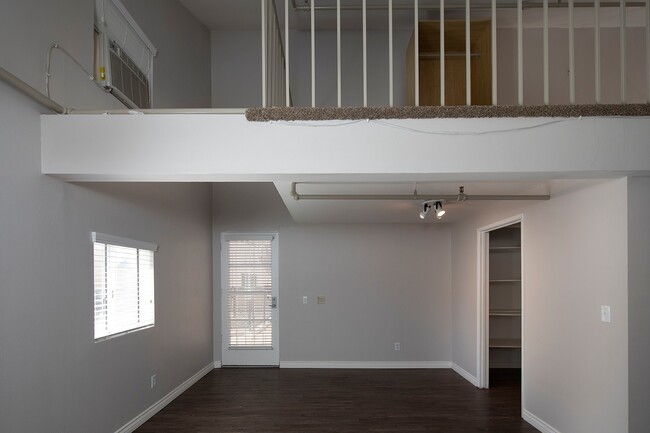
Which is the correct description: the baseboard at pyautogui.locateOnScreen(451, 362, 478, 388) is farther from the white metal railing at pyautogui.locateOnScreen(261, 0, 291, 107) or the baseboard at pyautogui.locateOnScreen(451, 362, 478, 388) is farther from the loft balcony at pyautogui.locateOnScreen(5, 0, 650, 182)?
the white metal railing at pyautogui.locateOnScreen(261, 0, 291, 107)

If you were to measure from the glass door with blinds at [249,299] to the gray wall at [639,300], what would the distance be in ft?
16.4

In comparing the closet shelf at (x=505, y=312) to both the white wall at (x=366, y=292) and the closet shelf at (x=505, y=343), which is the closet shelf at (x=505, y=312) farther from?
the white wall at (x=366, y=292)

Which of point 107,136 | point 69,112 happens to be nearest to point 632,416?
point 107,136

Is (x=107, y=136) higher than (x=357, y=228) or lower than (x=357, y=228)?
higher

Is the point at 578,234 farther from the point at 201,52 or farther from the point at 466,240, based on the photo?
the point at 201,52

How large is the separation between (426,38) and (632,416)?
14.0ft

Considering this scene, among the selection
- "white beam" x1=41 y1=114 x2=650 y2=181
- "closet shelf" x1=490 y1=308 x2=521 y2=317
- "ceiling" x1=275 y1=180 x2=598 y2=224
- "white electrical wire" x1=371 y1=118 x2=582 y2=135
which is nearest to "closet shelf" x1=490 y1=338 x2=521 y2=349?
"closet shelf" x1=490 y1=308 x2=521 y2=317

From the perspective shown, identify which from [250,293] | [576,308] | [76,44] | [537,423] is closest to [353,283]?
[250,293]

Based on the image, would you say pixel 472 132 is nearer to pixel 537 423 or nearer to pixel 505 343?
pixel 537 423

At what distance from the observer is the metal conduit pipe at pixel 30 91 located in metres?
2.78

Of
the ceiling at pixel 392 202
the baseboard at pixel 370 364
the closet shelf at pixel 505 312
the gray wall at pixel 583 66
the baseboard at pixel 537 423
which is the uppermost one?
the gray wall at pixel 583 66

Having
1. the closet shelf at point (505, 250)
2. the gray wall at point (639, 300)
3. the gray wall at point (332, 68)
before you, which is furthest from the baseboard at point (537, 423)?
the gray wall at point (332, 68)

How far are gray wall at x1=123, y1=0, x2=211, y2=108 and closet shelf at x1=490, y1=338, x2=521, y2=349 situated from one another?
506 centimetres

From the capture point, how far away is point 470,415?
510 cm
